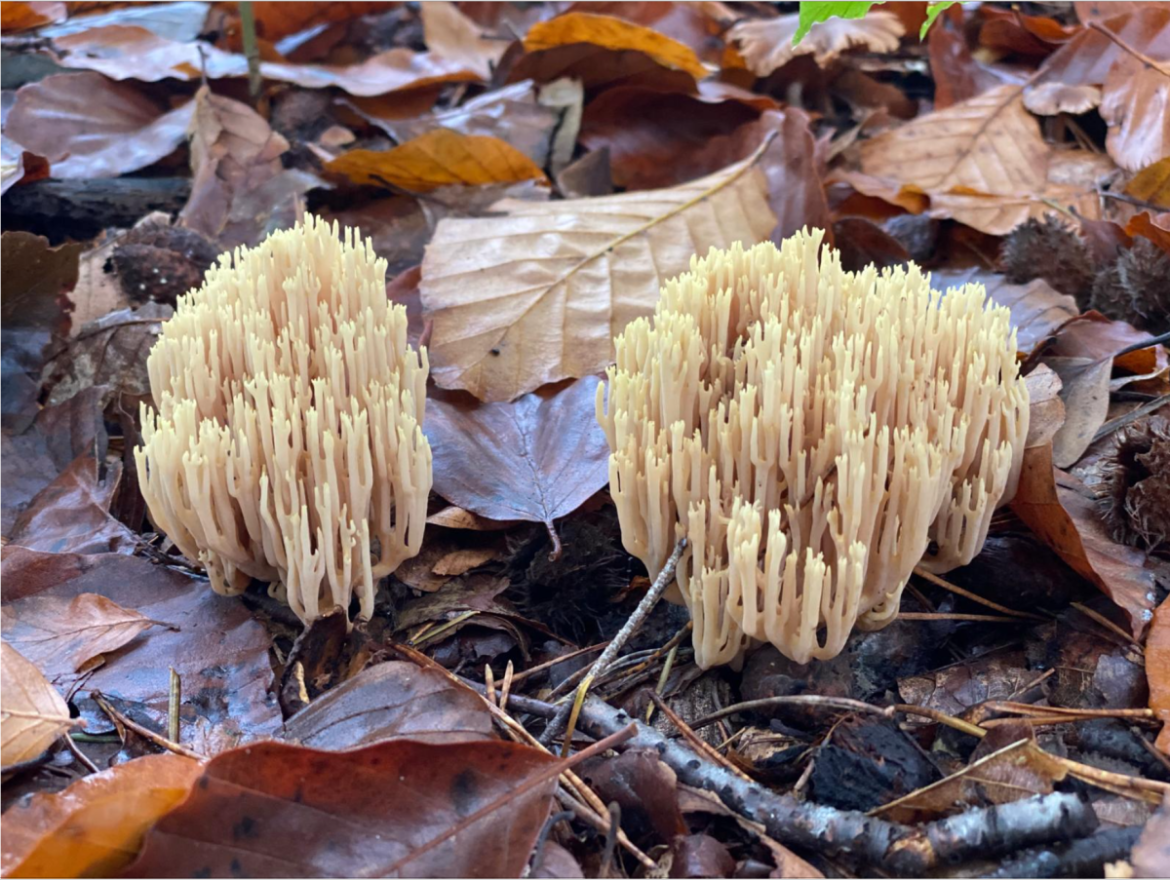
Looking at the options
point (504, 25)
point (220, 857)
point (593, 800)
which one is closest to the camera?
point (220, 857)

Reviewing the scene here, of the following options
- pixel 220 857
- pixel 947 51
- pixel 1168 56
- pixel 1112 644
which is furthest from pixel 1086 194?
pixel 220 857

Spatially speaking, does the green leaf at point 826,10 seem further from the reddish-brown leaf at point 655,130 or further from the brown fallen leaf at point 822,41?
the brown fallen leaf at point 822,41

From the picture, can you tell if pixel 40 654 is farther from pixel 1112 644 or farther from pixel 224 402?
pixel 1112 644

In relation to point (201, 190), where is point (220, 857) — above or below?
below

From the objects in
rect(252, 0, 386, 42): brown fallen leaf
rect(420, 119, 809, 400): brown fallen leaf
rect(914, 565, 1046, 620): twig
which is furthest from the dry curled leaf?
rect(252, 0, 386, 42): brown fallen leaf

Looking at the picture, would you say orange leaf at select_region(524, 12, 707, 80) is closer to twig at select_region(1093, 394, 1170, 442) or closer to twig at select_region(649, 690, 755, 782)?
twig at select_region(1093, 394, 1170, 442)

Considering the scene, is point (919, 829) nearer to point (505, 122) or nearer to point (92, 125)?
point (505, 122)

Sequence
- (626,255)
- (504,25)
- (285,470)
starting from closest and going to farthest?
1. (285,470)
2. (626,255)
3. (504,25)

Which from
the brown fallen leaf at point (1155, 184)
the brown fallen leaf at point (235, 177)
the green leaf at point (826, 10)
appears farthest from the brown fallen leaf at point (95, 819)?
the brown fallen leaf at point (1155, 184)
